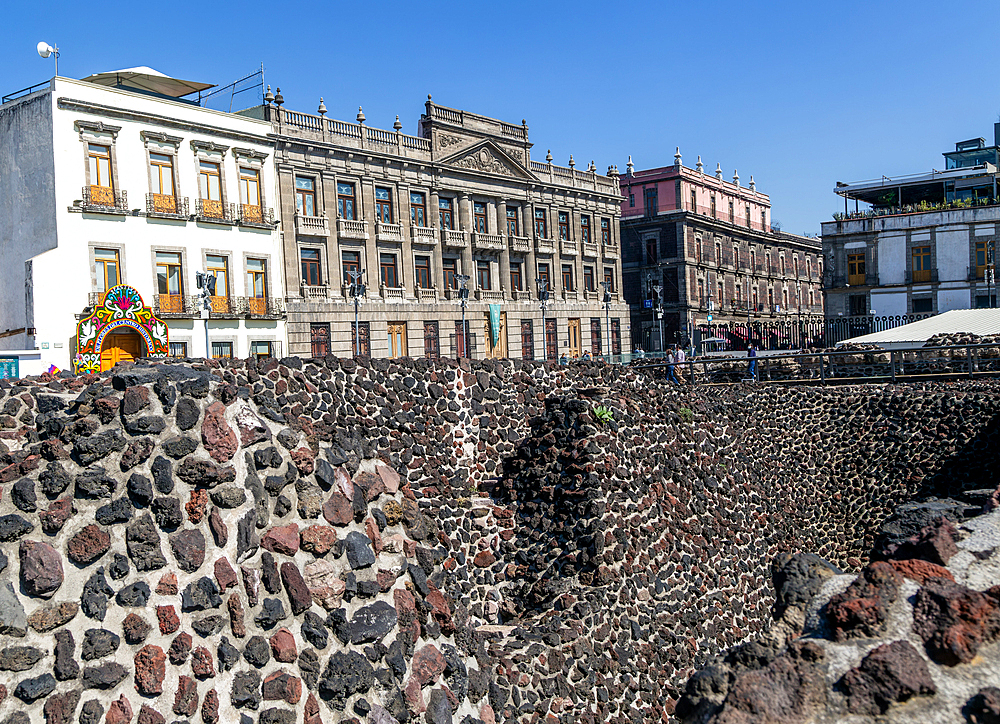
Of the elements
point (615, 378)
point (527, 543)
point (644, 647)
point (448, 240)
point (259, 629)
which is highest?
point (448, 240)

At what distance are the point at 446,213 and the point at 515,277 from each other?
513cm

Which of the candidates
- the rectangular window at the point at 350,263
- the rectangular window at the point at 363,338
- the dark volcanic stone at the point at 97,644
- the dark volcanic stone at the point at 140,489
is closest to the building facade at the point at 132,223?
the rectangular window at the point at 350,263

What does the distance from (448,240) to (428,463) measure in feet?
81.1

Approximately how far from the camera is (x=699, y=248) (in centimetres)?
5325

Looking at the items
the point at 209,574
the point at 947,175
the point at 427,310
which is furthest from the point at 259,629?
the point at 947,175

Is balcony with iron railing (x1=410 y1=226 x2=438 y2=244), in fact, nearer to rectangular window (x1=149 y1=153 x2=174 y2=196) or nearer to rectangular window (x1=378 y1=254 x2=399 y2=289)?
rectangular window (x1=378 y1=254 x2=399 y2=289)

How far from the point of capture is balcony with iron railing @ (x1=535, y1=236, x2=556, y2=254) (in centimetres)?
4041

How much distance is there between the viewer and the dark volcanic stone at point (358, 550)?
7.09 metres

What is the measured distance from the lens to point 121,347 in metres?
27.0

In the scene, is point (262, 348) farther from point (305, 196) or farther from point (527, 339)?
point (527, 339)

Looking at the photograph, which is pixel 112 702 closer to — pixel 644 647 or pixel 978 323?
pixel 644 647

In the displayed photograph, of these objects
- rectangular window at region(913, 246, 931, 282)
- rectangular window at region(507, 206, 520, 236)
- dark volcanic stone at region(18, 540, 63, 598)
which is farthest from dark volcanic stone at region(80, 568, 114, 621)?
rectangular window at region(913, 246, 931, 282)

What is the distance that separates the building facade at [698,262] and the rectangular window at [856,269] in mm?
9471

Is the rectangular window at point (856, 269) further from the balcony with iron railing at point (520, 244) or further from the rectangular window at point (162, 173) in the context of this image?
the rectangular window at point (162, 173)
